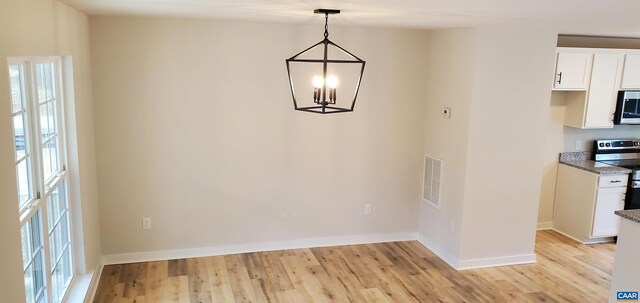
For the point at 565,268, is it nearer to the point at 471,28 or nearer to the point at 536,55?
the point at 536,55

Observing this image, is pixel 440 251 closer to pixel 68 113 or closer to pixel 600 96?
pixel 600 96

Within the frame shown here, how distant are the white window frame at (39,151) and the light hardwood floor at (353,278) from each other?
3.62 feet

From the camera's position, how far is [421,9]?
3256mm

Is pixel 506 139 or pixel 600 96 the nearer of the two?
pixel 506 139

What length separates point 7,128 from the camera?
7.16 feet

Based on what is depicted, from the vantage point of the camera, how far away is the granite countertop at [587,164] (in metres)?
5.66

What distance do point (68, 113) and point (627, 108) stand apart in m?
5.81

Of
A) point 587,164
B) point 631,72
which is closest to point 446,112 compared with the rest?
point 587,164

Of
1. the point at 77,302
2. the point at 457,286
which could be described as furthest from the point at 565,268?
the point at 77,302

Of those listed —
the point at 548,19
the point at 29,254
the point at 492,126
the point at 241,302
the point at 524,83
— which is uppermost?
the point at 548,19

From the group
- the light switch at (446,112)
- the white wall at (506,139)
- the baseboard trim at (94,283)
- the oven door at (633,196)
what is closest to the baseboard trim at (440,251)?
the white wall at (506,139)

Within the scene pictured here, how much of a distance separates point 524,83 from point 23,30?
13.9 ft

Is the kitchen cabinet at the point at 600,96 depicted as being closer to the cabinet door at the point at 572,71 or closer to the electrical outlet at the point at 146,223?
the cabinet door at the point at 572,71

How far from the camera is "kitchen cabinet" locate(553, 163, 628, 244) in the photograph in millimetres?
5699
